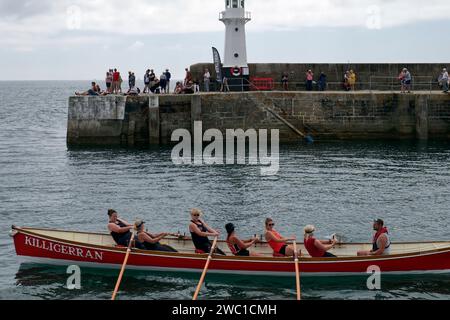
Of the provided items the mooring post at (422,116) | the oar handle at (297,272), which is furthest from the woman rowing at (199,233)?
the mooring post at (422,116)

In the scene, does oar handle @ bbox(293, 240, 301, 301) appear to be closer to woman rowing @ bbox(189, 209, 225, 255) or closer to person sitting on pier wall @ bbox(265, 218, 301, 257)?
person sitting on pier wall @ bbox(265, 218, 301, 257)

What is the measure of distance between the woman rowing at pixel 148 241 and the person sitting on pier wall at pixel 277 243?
8.75 ft

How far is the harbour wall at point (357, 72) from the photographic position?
147 ft

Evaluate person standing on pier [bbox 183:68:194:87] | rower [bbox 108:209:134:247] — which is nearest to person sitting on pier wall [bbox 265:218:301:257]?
rower [bbox 108:209:134:247]

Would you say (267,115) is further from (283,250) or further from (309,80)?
(283,250)

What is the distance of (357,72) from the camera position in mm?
45312

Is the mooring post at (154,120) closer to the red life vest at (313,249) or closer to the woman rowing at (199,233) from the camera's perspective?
the woman rowing at (199,233)

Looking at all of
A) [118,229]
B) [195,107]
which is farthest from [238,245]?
[195,107]

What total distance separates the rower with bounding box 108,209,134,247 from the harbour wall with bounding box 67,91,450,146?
20527 millimetres

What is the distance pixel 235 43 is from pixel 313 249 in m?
27.0

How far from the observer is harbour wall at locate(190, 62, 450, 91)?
44.7 meters

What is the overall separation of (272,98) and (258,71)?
4694 mm
